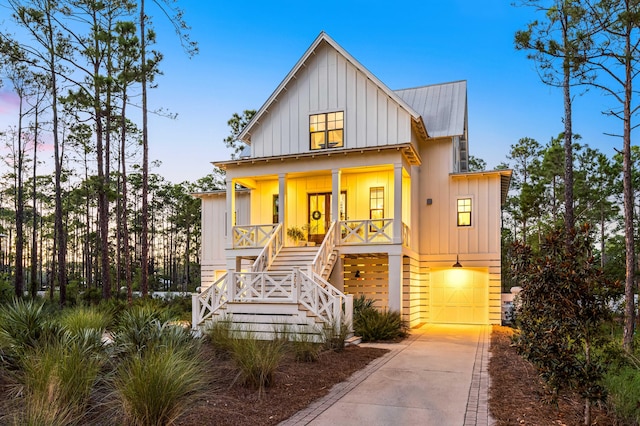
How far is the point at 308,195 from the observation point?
19391 mm

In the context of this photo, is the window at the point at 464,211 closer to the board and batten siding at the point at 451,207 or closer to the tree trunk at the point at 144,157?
the board and batten siding at the point at 451,207

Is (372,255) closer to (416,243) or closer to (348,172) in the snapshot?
(416,243)

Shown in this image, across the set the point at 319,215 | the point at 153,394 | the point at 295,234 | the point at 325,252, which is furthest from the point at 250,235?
the point at 153,394

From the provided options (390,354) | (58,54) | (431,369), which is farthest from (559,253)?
(58,54)

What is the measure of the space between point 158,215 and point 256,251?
3962 cm

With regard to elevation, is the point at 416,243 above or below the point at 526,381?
above

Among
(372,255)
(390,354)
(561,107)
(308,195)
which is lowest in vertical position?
(390,354)

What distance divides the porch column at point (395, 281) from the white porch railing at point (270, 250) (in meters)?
4.18

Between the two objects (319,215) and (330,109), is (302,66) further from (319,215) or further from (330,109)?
(319,215)

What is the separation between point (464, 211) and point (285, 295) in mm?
8741

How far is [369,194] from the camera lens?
60.7 feet

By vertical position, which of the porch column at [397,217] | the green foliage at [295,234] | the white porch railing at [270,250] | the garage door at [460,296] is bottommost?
the garage door at [460,296]

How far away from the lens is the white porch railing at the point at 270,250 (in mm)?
15782

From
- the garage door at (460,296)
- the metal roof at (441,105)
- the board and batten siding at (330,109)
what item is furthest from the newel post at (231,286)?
the metal roof at (441,105)
